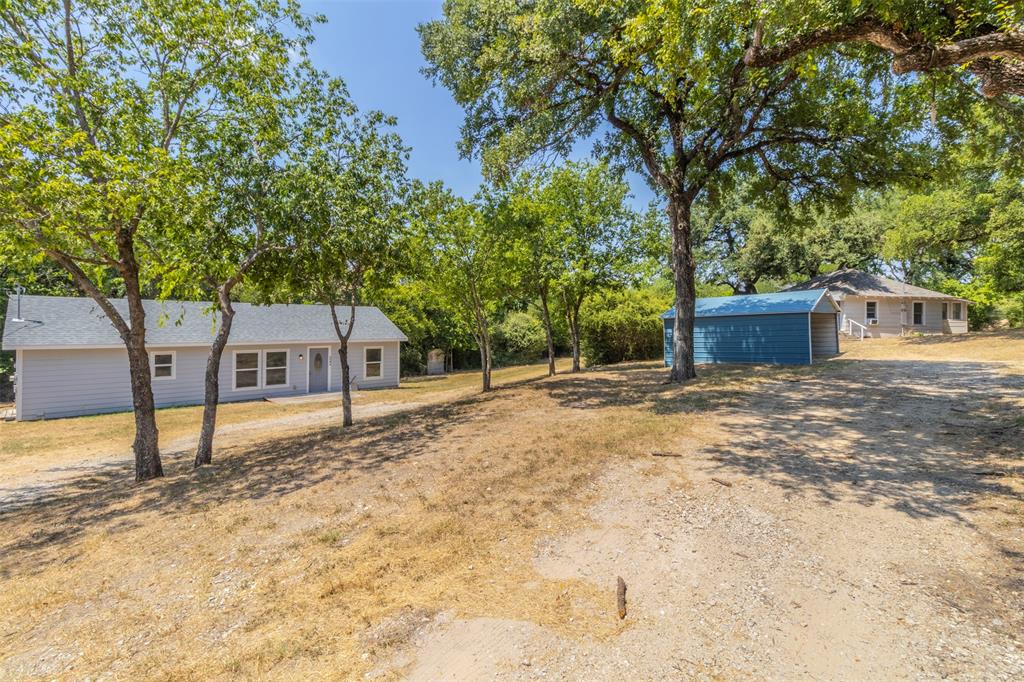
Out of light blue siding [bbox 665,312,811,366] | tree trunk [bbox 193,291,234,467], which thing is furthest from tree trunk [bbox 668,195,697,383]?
tree trunk [bbox 193,291,234,467]

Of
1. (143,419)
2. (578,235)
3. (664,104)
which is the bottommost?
(143,419)

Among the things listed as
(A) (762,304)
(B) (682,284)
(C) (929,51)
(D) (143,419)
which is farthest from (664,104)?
(D) (143,419)

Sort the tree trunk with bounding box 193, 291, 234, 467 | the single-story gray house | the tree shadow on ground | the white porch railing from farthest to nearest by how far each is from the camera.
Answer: the white porch railing → the single-story gray house → the tree trunk with bounding box 193, 291, 234, 467 → the tree shadow on ground

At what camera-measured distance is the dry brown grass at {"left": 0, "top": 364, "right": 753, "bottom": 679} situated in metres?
2.94

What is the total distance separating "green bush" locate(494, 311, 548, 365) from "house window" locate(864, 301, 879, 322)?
19.0 m

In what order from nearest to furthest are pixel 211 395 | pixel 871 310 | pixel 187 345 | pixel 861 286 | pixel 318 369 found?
pixel 211 395 → pixel 187 345 → pixel 318 369 → pixel 871 310 → pixel 861 286

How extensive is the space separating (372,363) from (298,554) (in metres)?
18.5

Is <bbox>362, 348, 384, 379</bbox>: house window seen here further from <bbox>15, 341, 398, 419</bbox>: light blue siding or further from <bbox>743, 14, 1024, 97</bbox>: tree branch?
<bbox>743, 14, 1024, 97</bbox>: tree branch

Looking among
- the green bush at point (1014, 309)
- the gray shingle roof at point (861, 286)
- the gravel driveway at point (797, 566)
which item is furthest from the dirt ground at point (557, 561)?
the green bush at point (1014, 309)

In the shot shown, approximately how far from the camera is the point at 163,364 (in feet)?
54.0

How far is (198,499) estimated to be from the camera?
593cm

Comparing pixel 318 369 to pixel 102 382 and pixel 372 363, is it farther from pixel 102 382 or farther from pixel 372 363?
pixel 102 382

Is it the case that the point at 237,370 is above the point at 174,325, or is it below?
below

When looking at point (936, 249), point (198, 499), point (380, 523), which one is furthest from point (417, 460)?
point (936, 249)
